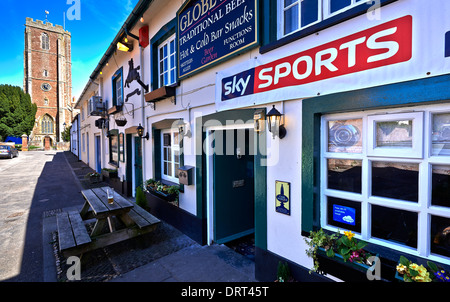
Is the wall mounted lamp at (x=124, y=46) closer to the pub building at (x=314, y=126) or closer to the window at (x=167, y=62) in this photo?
the window at (x=167, y=62)

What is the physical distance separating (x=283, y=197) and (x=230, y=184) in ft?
5.96

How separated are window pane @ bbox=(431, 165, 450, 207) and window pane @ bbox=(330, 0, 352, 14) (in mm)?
1894

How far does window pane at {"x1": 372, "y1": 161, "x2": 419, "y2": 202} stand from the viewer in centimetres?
207

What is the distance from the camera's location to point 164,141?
6332 mm

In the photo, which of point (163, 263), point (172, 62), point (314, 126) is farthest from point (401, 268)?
point (172, 62)

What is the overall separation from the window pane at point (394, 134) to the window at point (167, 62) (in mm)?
4684

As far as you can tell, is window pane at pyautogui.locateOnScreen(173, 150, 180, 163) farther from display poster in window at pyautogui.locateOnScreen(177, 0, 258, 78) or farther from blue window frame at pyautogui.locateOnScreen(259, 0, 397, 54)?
blue window frame at pyautogui.locateOnScreen(259, 0, 397, 54)

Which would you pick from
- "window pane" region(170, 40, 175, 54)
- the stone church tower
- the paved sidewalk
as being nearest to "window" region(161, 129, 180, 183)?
the paved sidewalk

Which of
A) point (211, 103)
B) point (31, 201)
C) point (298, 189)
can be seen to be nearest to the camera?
point (298, 189)

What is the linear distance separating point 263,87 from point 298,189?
1.48 m

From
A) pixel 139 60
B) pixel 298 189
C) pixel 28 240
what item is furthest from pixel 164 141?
pixel 298 189

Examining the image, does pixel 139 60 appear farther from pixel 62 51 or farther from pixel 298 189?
pixel 62 51

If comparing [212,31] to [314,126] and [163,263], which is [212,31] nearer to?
[314,126]

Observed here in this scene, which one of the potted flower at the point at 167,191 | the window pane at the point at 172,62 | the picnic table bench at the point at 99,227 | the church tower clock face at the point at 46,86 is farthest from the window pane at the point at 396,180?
the church tower clock face at the point at 46,86
